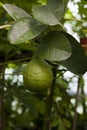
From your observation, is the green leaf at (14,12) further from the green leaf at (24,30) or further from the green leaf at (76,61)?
the green leaf at (76,61)

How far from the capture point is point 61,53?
0.80 m

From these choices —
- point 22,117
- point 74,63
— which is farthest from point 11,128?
point 74,63

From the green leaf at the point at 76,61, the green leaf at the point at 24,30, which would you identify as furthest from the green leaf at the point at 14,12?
the green leaf at the point at 76,61

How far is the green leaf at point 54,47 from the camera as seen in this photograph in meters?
0.80

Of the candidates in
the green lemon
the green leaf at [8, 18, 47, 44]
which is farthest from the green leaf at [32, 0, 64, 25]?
the green lemon

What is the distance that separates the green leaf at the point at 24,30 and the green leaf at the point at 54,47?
0.13ft

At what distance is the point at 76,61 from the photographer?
2.94ft

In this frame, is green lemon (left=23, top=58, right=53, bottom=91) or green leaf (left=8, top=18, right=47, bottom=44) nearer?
green leaf (left=8, top=18, right=47, bottom=44)

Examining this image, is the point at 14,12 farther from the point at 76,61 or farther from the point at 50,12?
the point at 76,61

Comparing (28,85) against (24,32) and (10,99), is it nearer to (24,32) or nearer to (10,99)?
(24,32)

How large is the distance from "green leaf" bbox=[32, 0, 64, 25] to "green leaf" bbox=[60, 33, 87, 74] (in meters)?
0.09

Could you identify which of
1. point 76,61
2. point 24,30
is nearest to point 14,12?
point 24,30

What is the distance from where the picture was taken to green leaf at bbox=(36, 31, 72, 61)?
80 cm

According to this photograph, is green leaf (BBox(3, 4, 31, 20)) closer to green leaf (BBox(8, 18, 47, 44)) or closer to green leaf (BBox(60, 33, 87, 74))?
green leaf (BBox(8, 18, 47, 44))
